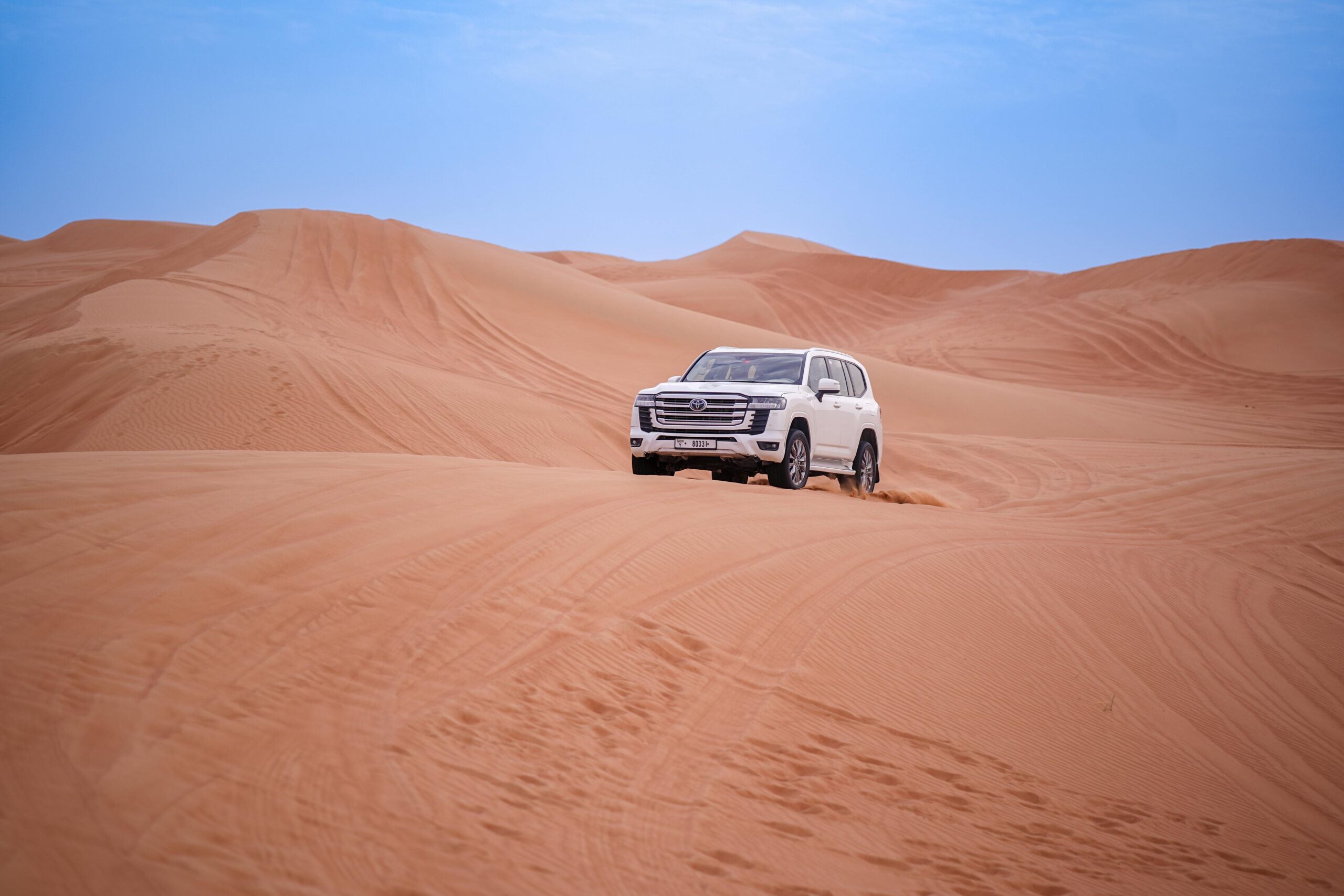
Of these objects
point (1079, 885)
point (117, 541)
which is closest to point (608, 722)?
point (1079, 885)

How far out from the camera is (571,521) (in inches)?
329

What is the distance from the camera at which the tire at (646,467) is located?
40.4 ft

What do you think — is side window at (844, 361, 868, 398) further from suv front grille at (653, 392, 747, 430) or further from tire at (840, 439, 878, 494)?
suv front grille at (653, 392, 747, 430)

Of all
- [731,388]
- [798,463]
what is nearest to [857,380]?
[798,463]

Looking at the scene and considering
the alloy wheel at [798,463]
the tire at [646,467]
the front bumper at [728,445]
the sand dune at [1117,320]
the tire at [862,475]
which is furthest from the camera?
the sand dune at [1117,320]

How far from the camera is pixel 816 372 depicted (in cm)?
1324

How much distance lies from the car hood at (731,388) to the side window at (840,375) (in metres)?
1.37

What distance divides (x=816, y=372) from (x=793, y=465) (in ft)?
5.19

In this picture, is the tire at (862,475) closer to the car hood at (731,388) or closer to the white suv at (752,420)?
the white suv at (752,420)

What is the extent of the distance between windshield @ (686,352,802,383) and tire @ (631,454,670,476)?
3.93ft

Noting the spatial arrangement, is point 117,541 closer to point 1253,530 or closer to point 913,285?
point 1253,530

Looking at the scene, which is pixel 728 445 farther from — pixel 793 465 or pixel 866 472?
pixel 866 472

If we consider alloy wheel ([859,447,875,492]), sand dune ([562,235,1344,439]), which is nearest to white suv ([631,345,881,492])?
alloy wheel ([859,447,875,492])

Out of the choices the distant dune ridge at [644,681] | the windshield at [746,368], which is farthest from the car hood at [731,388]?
the distant dune ridge at [644,681]
